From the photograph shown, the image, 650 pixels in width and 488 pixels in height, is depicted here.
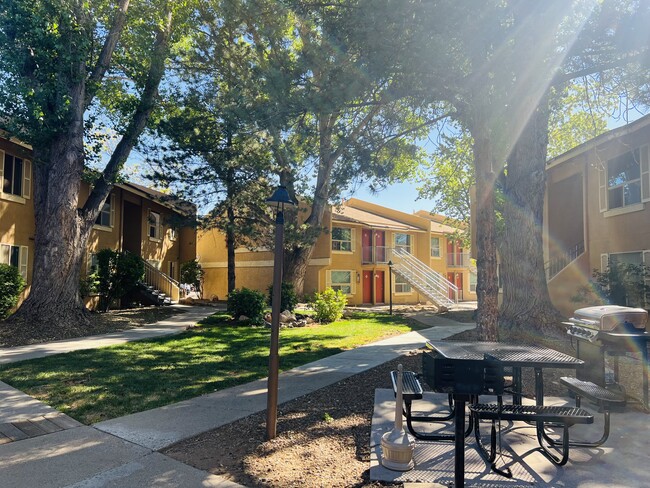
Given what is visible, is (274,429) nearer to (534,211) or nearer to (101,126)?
(534,211)

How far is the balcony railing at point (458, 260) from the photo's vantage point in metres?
38.5

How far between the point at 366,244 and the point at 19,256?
2080cm

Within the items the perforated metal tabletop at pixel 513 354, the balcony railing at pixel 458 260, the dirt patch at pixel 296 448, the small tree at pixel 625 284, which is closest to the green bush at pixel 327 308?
the small tree at pixel 625 284

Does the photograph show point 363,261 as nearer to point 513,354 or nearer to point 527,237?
point 527,237

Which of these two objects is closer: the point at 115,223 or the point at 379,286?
the point at 115,223

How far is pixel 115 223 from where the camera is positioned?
21.9 m

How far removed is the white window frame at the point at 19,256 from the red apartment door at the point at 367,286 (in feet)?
66.2

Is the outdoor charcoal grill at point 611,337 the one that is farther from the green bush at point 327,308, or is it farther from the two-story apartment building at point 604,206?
the green bush at point 327,308

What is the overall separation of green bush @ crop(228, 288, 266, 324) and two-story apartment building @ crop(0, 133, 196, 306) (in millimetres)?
4911

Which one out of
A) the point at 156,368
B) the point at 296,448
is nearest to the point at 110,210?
the point at 156,368

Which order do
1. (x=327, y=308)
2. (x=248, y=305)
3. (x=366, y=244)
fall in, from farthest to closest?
(x=366, y=244)
(x=327, y=308)
(x=248, y=305)

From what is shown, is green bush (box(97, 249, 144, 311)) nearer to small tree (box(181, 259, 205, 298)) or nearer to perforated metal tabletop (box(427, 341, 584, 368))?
small tree (box(181, 259, 205, 298))

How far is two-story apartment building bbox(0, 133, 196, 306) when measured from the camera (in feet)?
52.5

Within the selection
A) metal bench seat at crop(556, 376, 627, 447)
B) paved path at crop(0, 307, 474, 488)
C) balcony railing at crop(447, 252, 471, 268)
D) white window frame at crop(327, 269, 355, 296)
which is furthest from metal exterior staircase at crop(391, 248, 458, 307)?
metal bench seat at crop(556, 376, 627, 447)
